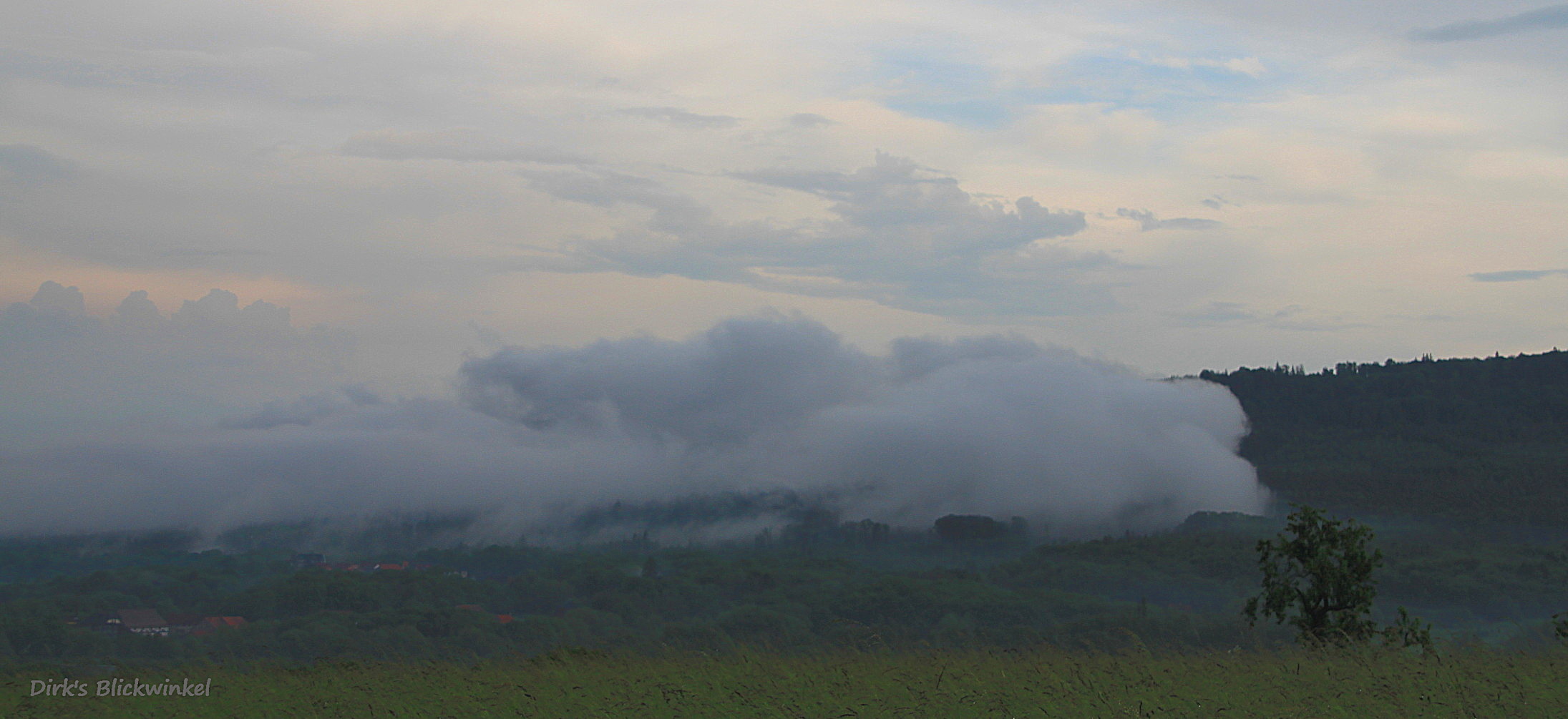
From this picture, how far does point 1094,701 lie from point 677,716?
7.20m

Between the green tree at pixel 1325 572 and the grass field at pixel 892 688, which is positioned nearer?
A: the grass field at pixel 892 688

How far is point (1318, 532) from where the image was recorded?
40156 millimetres

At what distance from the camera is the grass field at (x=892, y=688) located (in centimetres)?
1975

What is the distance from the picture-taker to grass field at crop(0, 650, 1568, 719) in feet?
64.8

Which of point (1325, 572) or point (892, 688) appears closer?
point (892, 688)

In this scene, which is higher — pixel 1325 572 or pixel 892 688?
pixel 892 688

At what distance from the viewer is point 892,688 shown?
862 inches

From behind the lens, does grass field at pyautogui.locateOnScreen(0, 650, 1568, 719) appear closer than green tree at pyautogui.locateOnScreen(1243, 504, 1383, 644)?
Yes

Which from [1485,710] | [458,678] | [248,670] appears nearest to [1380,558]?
[1485,710]

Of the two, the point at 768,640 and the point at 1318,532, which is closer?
the point at 768,640

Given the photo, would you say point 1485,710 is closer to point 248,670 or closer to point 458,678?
point 458,678

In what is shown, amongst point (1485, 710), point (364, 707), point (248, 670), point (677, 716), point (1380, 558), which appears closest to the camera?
point (1485, 710)

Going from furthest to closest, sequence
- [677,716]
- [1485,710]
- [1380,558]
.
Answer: [1380,558], [677,716], [1485,710]

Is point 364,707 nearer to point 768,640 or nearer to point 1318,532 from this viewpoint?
point 768,640
